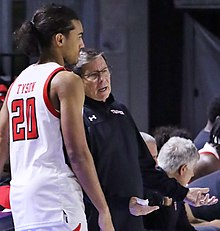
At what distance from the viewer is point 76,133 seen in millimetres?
3588

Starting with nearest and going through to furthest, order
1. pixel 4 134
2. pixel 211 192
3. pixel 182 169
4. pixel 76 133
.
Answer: pixel 76 133
pixel 4 134
pixel 182 169
pixel 211 192

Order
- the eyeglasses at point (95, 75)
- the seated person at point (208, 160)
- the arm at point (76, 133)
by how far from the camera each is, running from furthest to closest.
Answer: the seated person at point (208, 160)
the eyeglasses at point (95, 75)
the arm at point (76, 133)

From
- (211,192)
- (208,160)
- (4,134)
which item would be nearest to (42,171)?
(4,134)

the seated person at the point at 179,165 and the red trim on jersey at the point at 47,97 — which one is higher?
the red trim on jersey at the point at 47,97

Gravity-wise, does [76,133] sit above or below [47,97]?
below

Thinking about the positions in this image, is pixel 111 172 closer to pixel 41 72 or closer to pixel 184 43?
pixel 41 72

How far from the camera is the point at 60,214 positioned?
3611 mm

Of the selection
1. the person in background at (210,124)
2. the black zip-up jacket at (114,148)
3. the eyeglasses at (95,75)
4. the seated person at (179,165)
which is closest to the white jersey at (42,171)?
the black zip-up jacket at (114,148)

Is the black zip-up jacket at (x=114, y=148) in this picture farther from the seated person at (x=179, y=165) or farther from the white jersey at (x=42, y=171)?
the seated person at (x=179, y=165)

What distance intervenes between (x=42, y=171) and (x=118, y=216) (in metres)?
0.64

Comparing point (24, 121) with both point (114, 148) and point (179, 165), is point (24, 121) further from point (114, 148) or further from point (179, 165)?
point (179, 165)

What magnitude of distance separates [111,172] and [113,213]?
0.22 metres

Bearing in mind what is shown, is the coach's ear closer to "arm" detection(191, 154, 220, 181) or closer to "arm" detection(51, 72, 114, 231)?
"arm" detection(191, 154, 220, 181)

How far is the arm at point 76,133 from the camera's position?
3.58 meters
